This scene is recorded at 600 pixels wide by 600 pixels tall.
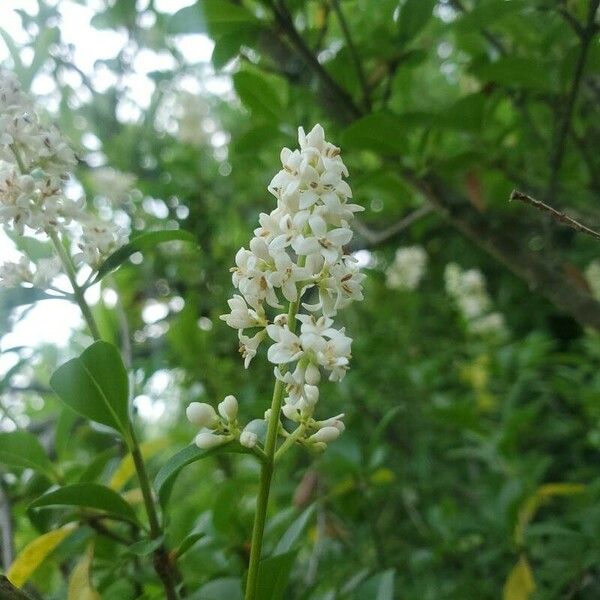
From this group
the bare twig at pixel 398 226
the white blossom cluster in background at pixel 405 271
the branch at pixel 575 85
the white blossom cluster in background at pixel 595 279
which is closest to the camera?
the branch at pixel 575 85

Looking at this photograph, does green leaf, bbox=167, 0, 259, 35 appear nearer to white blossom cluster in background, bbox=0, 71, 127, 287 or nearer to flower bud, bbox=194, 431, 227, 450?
white blossom cluster in background, bbox=0, 71, 127, 287

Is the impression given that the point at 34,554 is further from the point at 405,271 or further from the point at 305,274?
the point at 405,271

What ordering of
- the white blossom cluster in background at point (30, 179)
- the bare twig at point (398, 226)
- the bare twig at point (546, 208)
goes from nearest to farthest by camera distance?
the bare twig at point (546, 208), the white blossom cluster in background at point (30, 179), the bare twig at point (398, 226)

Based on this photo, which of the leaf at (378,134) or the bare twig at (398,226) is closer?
the leaf at (378,134)

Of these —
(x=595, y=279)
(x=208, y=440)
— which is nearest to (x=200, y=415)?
(x=208, y=440)

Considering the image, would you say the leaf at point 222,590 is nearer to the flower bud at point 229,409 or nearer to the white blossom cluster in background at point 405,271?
the flower bud at point 229,409

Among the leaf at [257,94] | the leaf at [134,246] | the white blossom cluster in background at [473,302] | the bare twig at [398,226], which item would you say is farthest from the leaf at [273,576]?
the white blossom cluster in background at [473,302]
